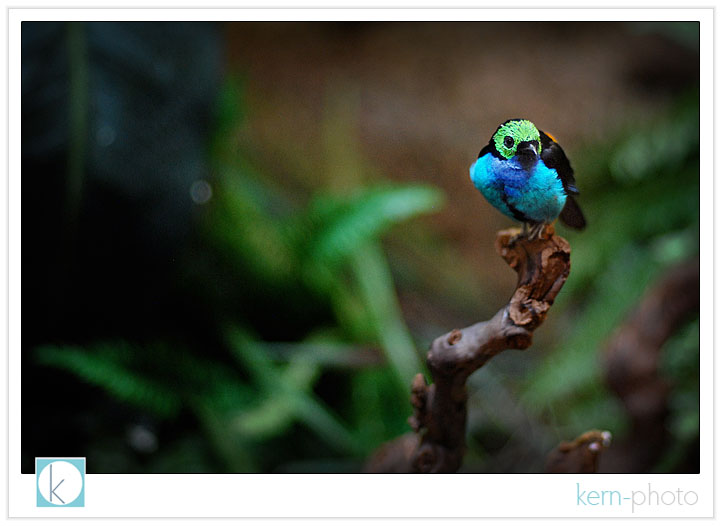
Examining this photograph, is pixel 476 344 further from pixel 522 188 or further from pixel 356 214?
pixel 356 214

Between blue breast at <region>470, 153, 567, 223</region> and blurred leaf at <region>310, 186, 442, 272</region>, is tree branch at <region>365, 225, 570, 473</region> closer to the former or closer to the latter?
blue breast at <region>470, 153, 567, 223</region>

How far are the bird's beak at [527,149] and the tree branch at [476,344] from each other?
0.07 meters

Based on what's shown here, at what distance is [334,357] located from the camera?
1.21m

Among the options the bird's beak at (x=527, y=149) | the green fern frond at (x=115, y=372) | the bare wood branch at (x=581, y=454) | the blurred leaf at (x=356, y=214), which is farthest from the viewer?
the blurred leaf at (x=356, y=214)

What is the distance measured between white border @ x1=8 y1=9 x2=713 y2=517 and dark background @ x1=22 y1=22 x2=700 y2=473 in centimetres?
9

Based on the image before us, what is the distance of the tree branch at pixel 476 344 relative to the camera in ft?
1.65

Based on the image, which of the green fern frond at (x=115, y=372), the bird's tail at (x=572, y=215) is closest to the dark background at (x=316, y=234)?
the green fern frond at (x=115, y=372)

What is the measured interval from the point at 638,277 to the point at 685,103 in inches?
17.9

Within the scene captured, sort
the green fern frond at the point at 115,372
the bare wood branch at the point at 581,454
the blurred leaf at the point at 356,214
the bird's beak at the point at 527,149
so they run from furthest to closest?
the blurred leaf at the point at 356,214, the green fern frond at the point at 115,372, the bare wood branch at the point at 581,454, the bird's beak at the point at 527,149

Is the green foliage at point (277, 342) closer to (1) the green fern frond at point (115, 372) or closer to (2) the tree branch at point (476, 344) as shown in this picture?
(1) the green fern frond at point (115, 372)

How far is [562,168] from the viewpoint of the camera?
1.63ft

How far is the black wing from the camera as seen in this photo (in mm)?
486
